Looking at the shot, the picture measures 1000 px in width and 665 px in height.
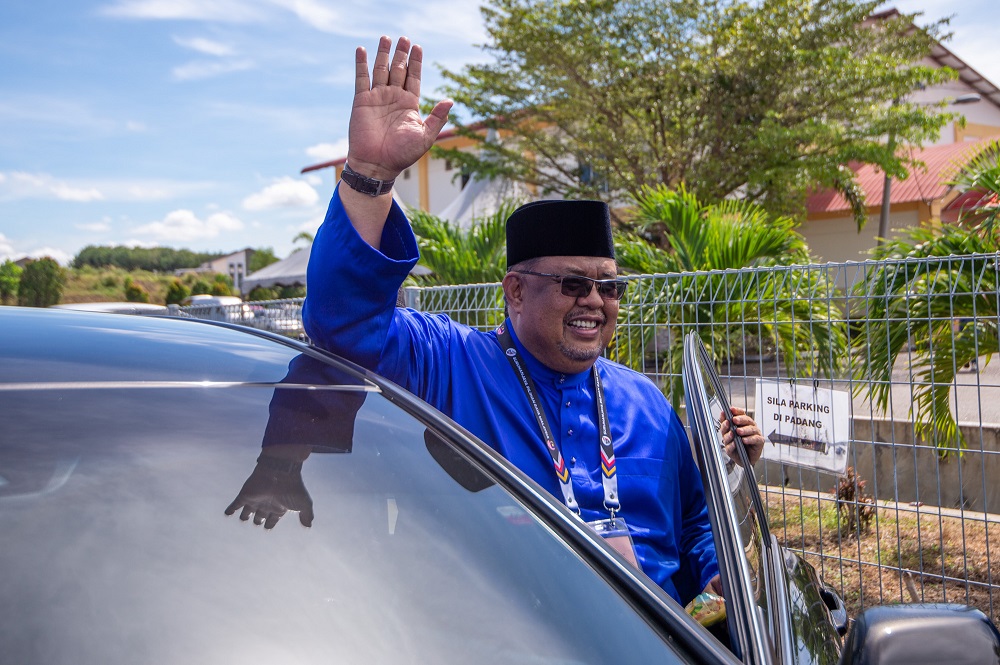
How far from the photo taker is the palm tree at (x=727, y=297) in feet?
11.7

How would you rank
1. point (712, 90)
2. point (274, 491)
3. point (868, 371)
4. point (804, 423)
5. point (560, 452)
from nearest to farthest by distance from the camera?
1. point (274, 491)
2. point (560, 452)
3. point (804, 423)
4. point (868, 371)
5. point (712, 90)

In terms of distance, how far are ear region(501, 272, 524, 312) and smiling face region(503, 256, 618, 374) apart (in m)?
0.02

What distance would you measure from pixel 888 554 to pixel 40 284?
40.6 metres

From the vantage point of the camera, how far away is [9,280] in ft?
145

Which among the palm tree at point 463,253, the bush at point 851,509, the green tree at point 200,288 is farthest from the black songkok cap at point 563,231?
the green tree at point 200,288

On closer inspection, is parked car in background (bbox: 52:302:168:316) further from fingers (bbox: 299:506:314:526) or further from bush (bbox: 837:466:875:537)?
bush (bbox: 837:466:875:537)

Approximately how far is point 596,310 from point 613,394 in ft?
0.83

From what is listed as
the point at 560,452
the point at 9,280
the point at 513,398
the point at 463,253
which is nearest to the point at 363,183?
the point at 513,398

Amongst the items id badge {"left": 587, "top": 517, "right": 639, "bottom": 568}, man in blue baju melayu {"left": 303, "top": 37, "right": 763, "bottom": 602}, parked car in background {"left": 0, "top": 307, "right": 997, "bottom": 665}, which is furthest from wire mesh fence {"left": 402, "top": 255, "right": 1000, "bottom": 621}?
parked car in background {"left": 0, "top": 307, "right": 997, "bottom": 665}

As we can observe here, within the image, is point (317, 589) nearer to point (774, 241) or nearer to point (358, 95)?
point (358, 95)

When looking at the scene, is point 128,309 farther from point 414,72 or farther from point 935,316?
point 935,316

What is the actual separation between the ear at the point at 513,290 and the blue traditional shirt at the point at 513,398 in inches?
8.0

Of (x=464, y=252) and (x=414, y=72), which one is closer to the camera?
(x=414, y=72)

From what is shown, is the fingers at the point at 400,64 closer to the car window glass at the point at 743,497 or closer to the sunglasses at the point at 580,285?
the sunglasses at the point at 580,285
